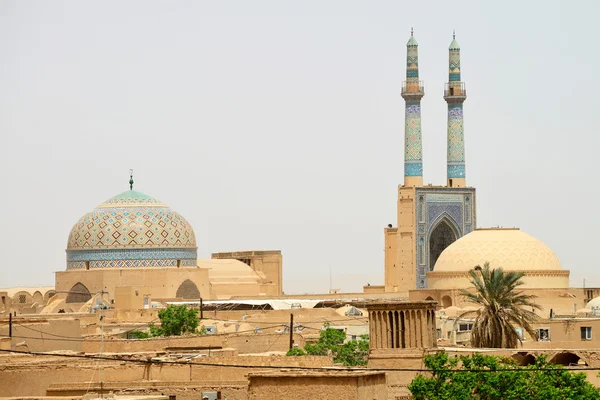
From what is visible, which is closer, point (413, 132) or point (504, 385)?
point (504, 385)

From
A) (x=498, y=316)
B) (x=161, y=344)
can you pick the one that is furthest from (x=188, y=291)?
(x=161, y=344)

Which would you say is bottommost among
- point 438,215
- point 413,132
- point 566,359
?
point 566,359

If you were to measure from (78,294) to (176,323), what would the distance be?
19.3 metres

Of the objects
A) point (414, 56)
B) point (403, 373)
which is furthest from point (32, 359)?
point (414, 56)

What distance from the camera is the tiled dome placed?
66062 millimetres

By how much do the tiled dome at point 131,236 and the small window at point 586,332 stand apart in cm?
2611

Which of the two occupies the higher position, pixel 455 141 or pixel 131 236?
pixel 455 141

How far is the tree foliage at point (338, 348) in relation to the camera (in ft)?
123

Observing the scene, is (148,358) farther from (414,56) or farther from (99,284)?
(414,56)

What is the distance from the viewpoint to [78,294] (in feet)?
214

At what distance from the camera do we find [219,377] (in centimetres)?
2808

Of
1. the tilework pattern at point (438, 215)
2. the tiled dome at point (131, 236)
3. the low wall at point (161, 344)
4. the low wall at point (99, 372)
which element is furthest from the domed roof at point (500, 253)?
the low wall at point (99, 372)

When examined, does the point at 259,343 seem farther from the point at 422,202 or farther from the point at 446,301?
the point at 422,202

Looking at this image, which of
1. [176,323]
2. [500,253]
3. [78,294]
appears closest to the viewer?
[176,323]
